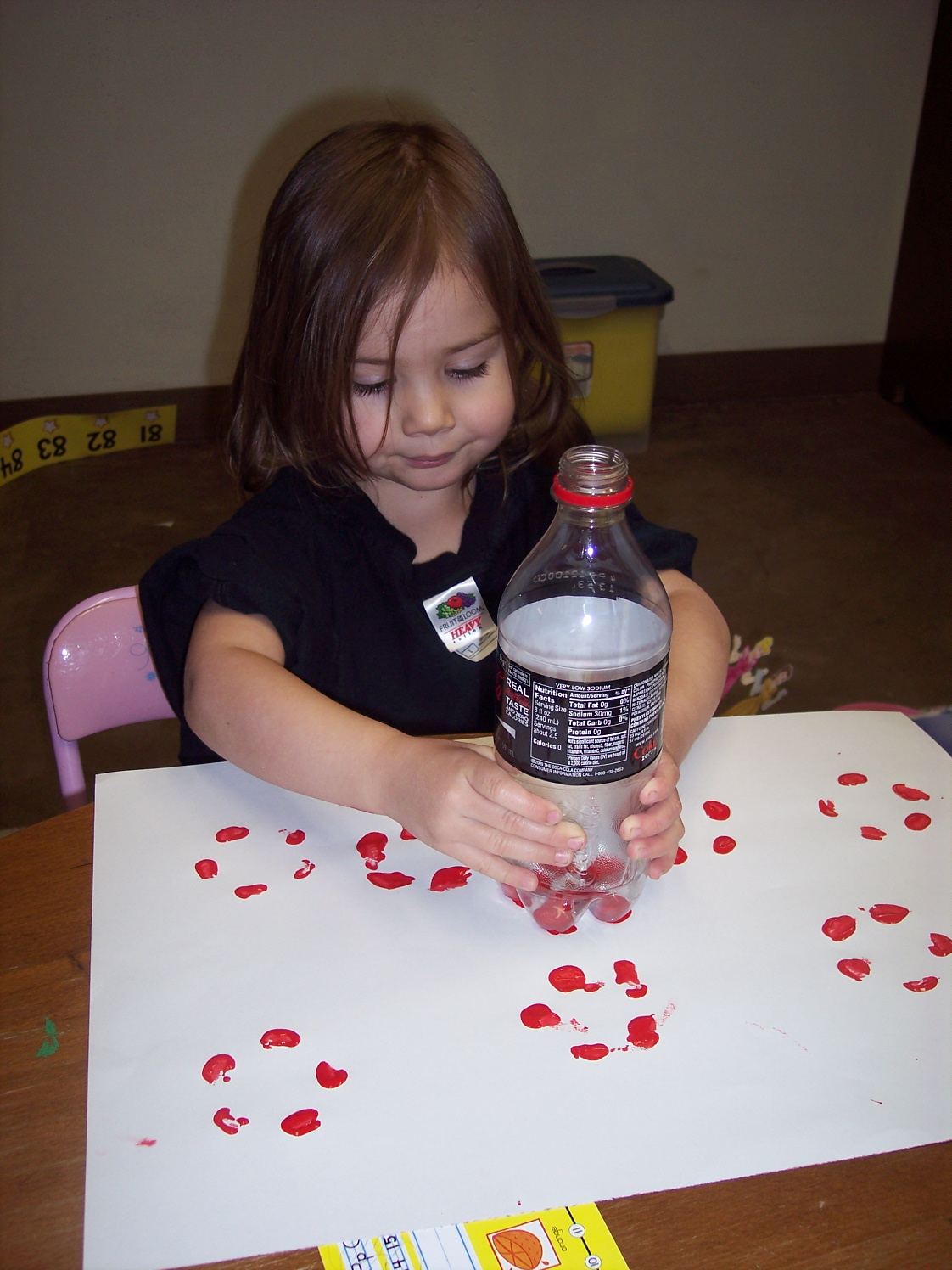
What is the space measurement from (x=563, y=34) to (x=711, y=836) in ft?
9.47

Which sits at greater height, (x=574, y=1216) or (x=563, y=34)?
(x=563, y=34)

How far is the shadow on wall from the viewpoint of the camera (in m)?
3.07

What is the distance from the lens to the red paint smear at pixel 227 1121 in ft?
2.07

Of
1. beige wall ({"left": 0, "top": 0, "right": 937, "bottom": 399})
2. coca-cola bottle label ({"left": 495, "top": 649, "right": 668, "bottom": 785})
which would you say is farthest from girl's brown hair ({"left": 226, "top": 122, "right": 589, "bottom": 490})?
beige wall ({"left": 0, "top": 0, "right": 937, "bottom": 399})

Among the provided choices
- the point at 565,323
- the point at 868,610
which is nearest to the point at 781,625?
the point at 868,610

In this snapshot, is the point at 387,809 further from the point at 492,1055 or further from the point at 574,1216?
the point at 574,1216

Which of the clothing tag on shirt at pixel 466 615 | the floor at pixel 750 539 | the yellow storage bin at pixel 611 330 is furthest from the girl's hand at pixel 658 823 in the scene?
the yellow storage bin at pixel 611 330

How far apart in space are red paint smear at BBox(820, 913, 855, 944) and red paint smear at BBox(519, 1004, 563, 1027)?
0.21 meters

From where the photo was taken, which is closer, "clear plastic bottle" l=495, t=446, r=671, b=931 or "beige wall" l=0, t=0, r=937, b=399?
"clear plastic bottle" l=495, t=446, r=671, b=931

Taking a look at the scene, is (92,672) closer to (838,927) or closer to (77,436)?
(838,927)

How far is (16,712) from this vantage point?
2326 millimetres

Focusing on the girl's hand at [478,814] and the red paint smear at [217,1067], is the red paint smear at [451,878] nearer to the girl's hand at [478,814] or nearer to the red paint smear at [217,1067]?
the girl's hand at [478,814]

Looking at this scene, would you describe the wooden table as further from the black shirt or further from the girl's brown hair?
the girl's brown hair

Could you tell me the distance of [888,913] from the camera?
80 cm
